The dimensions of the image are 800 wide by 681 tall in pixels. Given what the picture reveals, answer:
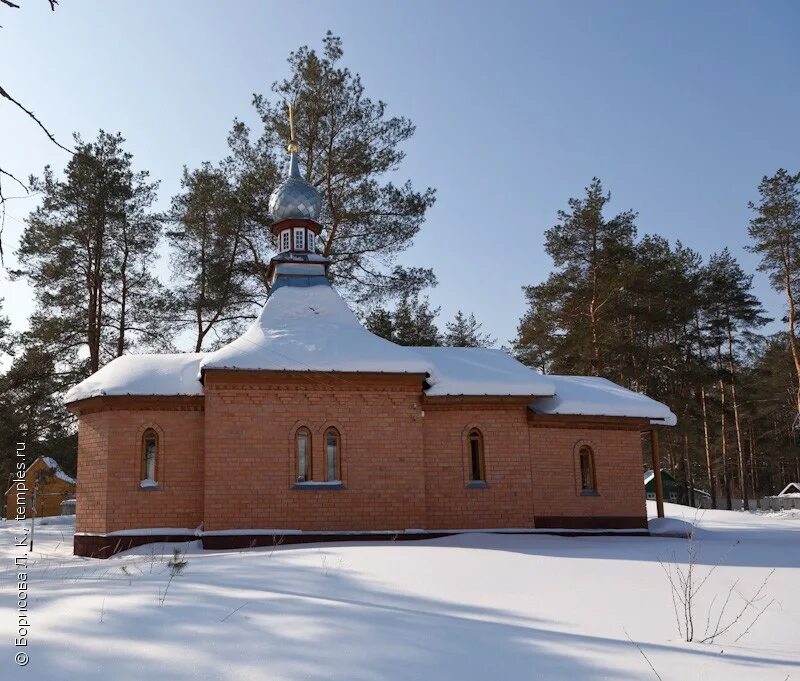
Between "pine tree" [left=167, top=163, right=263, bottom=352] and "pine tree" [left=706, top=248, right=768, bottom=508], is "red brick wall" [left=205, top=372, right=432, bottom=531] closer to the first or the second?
"pine tree" [left=167, top=163, right=263, bottom=352]

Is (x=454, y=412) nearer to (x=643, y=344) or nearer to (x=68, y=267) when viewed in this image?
(x=68, y=267)

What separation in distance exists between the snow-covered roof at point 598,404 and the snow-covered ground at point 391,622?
251 inches

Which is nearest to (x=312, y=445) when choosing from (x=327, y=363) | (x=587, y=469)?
(x=327, y=363)

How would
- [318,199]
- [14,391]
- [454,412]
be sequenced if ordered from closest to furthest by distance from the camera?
[454,412]
[318,199]
[14,391]

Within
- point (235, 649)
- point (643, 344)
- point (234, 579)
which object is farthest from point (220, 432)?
point (643, 344)

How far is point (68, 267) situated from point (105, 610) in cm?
1892

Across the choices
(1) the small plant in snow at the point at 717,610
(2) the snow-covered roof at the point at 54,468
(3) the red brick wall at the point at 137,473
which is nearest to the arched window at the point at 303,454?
(3) the red brick wall at the point at 137,473

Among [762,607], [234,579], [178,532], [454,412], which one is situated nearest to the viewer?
[762,607]

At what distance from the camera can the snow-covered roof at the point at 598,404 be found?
15750 millimetres

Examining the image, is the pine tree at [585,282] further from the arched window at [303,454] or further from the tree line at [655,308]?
the arched window at [303,454]

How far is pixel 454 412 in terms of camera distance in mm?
15062

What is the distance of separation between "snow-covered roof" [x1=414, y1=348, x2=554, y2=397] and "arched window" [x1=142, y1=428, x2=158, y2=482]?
522 centimetres

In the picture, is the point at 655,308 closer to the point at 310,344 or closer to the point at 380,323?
the point at 380,323

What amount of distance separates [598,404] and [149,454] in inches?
360
